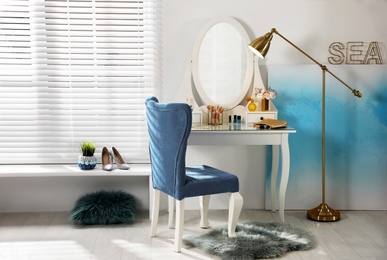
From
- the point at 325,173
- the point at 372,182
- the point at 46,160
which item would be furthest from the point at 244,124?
the point at 46,160

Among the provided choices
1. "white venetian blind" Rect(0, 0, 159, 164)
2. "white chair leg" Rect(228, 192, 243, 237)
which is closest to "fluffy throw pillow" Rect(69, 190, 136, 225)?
"white venetian blind" Rect(0, 0, 159, 164)

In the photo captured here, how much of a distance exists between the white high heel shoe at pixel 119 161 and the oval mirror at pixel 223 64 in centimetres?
76

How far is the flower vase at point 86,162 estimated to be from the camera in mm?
4758

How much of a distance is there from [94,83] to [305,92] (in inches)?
63.6

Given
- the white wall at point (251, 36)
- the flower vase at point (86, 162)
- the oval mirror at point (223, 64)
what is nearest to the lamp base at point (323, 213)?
the white wall at point (251, 36)

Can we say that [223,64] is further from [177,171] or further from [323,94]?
[177,171]

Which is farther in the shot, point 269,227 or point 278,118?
point 278,118

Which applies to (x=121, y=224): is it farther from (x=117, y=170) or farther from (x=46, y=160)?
(x=46, y=160)

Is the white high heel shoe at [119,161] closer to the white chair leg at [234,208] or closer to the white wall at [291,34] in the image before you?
the white wall at [291,34]

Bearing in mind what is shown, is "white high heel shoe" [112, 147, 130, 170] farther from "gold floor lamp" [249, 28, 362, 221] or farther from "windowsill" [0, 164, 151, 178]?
"gold floor lamp" [249, 28, 362, 221]

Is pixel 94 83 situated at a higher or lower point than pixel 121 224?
higher

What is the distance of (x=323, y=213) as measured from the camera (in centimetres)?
473

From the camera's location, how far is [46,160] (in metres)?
5.01

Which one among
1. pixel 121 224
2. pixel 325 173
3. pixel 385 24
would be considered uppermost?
pixel 385 24
